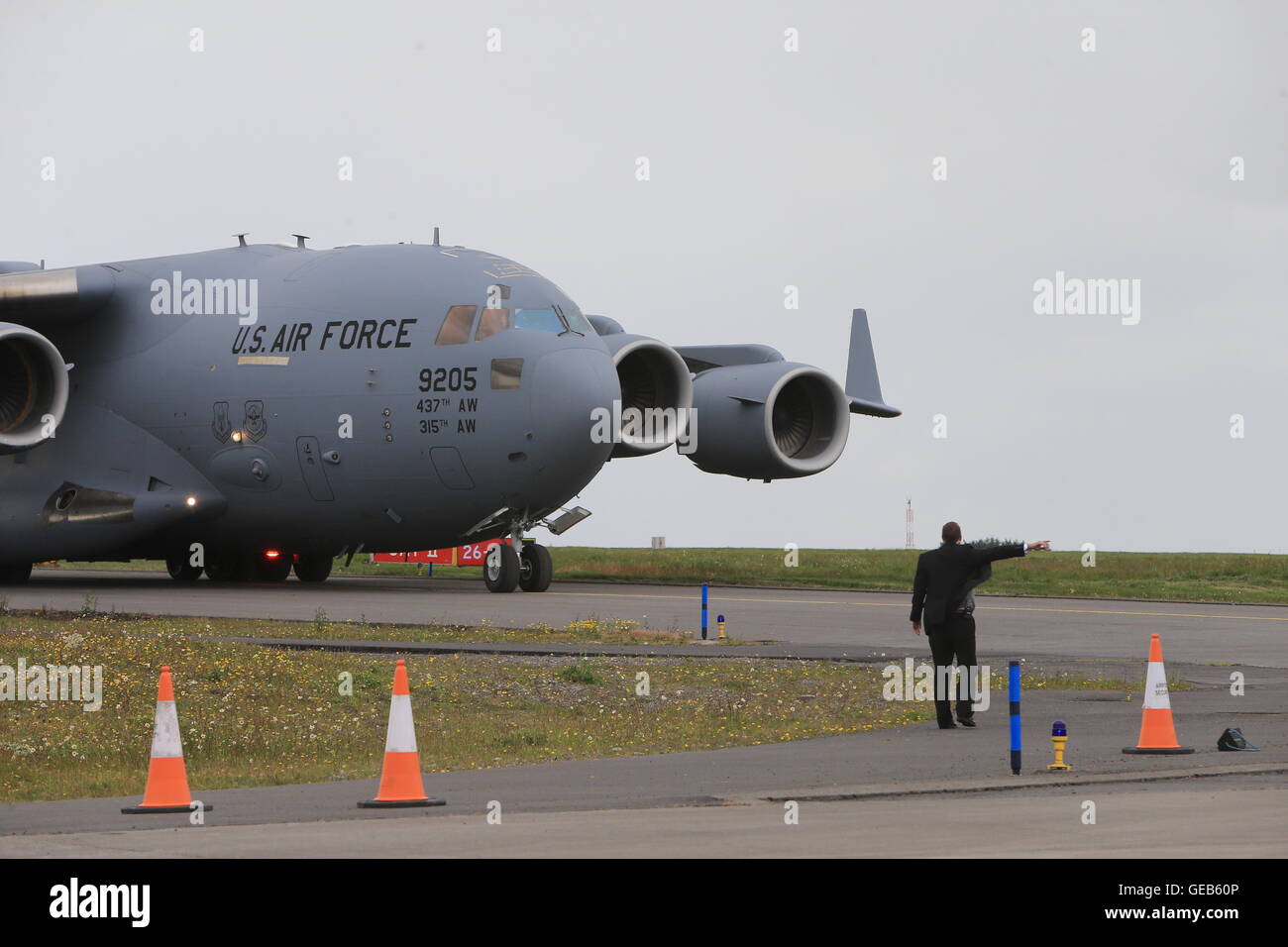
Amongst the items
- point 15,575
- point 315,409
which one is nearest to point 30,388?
point 315,409

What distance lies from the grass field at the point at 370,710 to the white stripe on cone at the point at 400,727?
2.17 meters

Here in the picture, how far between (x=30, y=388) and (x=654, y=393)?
11.4 m

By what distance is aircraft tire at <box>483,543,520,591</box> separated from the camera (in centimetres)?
3509

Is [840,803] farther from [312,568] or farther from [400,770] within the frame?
[312,568]

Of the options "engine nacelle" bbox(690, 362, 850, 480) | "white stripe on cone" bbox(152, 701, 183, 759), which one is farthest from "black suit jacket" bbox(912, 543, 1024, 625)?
"engine nacelle" bbox(690, 362, 850, 480)

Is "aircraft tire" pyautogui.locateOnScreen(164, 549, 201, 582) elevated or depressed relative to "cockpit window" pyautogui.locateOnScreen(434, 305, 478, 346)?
depressed

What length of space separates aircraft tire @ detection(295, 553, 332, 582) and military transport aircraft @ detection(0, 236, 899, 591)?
10 cm

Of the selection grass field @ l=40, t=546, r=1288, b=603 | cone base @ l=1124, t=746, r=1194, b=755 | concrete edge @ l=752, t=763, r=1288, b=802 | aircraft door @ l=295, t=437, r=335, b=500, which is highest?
aircraft door @ l=295, t=437, r=335, b=500

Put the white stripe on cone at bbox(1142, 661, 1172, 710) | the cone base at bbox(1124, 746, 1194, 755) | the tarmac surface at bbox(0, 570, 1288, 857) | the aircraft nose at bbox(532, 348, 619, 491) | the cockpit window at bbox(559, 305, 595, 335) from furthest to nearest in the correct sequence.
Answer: the cockpit window at bbox(559, 305, 595, 335) → the aircraft nose at bbox(532, 348, 619, 491) → the white stripe on cone at bbox(1142, 661, 1172, 710) → the cone base at bbox(1124, 746, 1194, 755) → the tarmac surface at bbox(0, 570, 1288, 857)

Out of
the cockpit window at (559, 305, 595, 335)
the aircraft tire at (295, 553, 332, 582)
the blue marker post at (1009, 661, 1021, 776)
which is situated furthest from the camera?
the aircraft tire at (295, 553, 332, 582)

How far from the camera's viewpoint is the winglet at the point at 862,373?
4662 cm

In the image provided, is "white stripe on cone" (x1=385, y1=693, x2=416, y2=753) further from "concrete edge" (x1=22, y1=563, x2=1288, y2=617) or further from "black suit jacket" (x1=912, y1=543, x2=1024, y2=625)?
"concrete edge" (x1=22, y1=563, x2=1288, y2=617)
